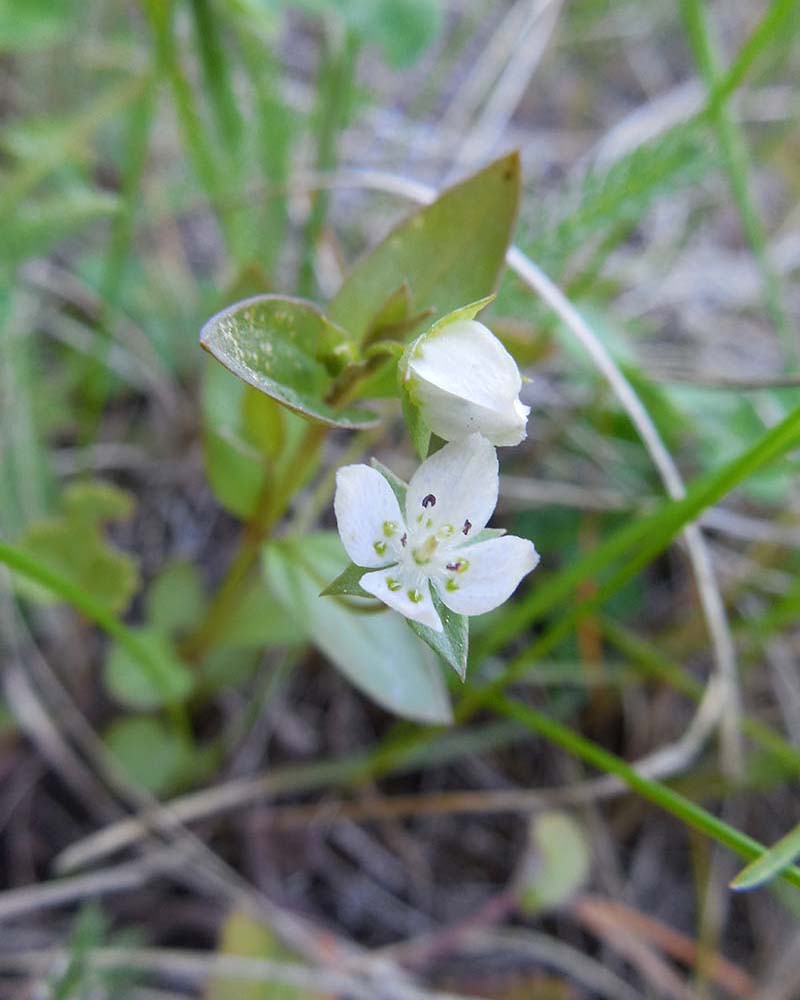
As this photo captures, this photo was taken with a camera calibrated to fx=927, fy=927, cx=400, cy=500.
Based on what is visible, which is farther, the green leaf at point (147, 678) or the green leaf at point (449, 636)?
the green leaf at point (147, 678)

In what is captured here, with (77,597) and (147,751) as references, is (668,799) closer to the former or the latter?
(77,597)

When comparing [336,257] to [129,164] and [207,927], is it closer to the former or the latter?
[129,164]

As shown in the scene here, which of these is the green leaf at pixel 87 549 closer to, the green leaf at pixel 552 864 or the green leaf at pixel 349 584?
the green leaf at pixel 349 584

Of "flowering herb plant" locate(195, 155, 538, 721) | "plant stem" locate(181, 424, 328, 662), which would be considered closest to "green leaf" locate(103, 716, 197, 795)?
"plant stem" locate(181, 424, 328, 662)

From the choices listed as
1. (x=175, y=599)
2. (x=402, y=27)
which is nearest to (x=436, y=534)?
(x=175, y=599)

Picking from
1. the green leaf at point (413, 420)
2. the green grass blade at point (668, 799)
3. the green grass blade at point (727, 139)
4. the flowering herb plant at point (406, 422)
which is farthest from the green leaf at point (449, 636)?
the green grass blade at point (727, 139)

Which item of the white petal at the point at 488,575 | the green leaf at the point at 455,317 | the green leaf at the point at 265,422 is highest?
the green leaf at the point at 455,317

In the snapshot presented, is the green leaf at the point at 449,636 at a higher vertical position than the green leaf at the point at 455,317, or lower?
lower
